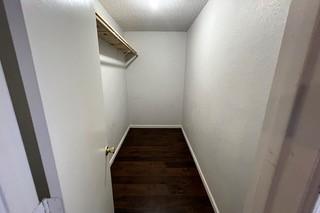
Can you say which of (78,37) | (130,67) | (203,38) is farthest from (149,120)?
(78,37)

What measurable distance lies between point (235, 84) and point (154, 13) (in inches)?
69.1

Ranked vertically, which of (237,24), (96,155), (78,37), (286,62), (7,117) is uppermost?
(237,24)

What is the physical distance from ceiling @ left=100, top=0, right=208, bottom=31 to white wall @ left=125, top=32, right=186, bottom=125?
255 mm

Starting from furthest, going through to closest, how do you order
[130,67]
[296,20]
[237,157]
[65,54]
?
[130,67] < [237,157] < [65,54] < [296,20]

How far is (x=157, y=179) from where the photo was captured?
1.97m

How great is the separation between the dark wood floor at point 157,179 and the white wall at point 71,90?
0.85 metres

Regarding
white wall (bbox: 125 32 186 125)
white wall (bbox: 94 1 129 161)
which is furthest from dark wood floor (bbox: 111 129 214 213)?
white wall (bbox: 125 32 186 125)

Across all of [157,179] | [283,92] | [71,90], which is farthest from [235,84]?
[157,179]

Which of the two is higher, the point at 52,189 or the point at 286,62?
the point at 286,62

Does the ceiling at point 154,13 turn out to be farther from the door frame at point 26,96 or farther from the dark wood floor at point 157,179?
the dark wood floor at point 157,179

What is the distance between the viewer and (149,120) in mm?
3629

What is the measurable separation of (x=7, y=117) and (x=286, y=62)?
0.70 metres

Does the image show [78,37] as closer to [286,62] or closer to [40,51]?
[40,51]

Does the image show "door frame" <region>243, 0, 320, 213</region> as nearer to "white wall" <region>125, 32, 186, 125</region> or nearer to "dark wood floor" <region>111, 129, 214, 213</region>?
"dark wood floor" <region>111, 129, 214, 213</region>
